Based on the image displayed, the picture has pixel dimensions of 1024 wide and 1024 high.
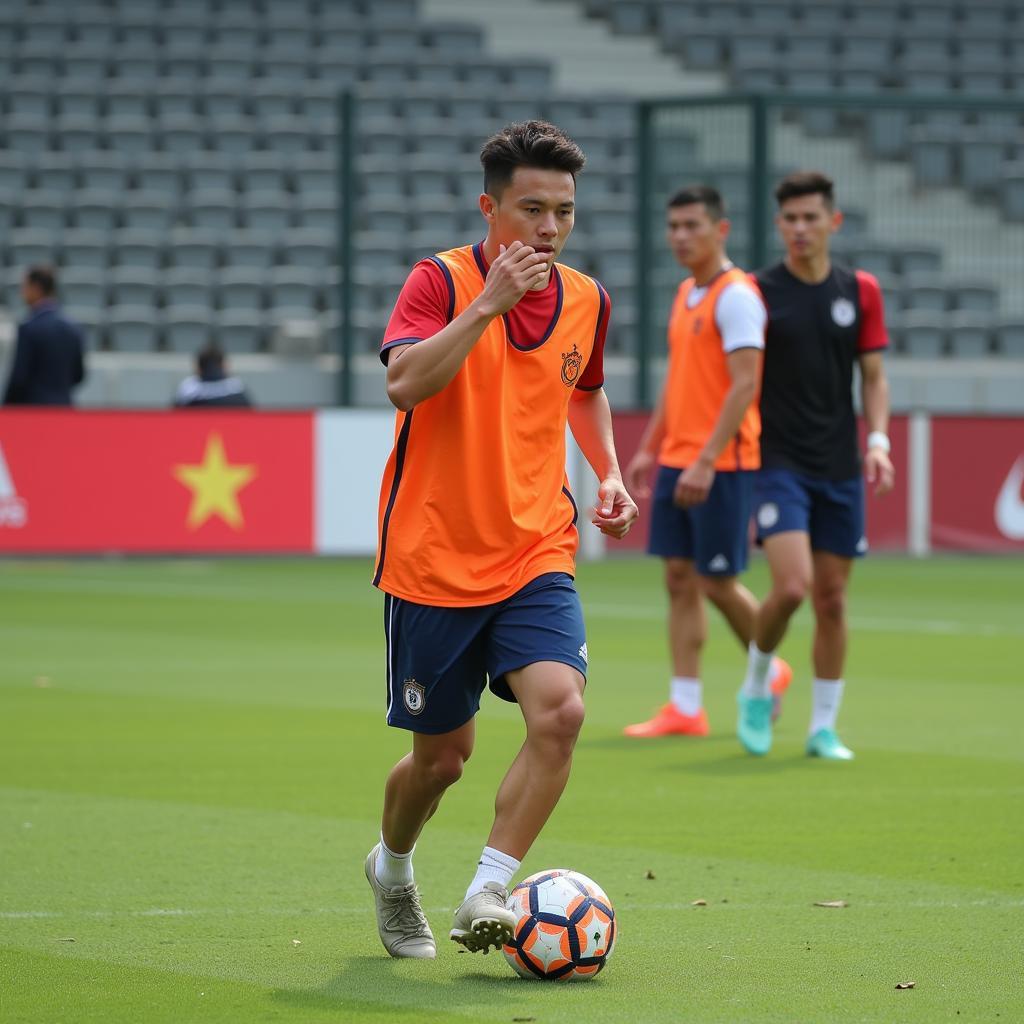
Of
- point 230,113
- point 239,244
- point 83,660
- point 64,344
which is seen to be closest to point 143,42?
point 230,113

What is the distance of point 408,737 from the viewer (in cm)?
977

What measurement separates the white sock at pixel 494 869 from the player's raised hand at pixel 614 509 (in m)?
0.87

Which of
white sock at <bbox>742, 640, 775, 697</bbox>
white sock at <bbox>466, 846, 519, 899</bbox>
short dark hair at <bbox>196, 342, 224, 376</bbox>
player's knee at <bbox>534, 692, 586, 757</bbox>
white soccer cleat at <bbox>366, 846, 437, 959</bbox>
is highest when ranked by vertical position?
player's knee at <bbox>534, 692, 586, 757</bbox>

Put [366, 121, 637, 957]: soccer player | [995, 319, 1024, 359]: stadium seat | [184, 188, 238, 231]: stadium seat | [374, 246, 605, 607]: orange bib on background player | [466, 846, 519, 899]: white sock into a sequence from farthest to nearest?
[184, 188, 238, 231]: stadium seat, [995, 319, 1024, 359]: stadium seat, [374, 246, 605, 607]: orange bib on background player, [366, 121, 637, 957]: soccer player, [466, 846, 519, 899]: white sock

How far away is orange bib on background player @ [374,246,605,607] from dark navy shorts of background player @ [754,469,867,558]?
151 inches

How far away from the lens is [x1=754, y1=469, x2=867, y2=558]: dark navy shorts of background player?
8.93 metres

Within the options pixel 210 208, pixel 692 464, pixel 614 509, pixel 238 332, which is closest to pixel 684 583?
pixel 692 464

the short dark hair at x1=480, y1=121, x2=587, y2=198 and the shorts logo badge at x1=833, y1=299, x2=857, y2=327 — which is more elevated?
the short dark hair at x1=480, y1=121, x2=587, y2=198

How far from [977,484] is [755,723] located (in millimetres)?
12008

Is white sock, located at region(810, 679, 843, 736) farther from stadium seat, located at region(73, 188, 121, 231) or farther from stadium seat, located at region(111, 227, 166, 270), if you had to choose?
stadium seat, located at region(73, 188, 121, 231)

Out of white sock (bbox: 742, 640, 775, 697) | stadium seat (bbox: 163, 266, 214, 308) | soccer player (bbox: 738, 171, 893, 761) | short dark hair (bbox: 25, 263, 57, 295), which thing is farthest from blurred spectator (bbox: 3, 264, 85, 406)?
white sock (bbox: 742, 640, 775, 697)

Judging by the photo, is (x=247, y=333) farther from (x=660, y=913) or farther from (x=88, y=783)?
(x=660, y=913)

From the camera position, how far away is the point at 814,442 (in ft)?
29.6

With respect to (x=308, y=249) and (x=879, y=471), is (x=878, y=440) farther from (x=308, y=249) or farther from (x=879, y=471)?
(x=308, y=249)
